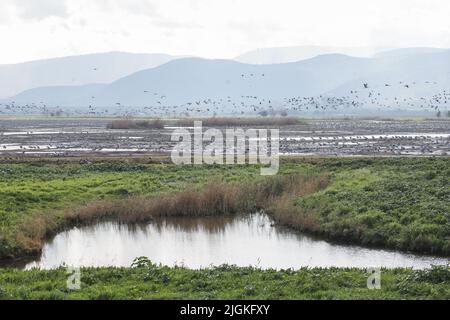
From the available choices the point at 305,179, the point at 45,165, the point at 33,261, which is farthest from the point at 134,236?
the point at 45,165

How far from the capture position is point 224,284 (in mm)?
17797

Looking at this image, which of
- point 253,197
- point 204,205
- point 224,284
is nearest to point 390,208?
point 253,197

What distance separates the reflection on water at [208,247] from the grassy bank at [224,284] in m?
5.36

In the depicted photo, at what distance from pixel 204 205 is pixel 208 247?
7.19 meters

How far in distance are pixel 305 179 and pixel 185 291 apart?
23.6 metres

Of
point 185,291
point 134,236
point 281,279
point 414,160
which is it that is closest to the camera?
point 185,291

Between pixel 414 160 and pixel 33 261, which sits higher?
pixel 414 160

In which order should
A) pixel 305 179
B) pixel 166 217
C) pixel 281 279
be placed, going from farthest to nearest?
pixel 305 179 < pixel 166 217 < pixel 281 279

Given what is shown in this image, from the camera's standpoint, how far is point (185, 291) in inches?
680

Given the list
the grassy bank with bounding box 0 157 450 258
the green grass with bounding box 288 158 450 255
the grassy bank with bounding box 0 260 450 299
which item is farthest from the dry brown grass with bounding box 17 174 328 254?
the grassy bank with bounding box 0 260 450 299

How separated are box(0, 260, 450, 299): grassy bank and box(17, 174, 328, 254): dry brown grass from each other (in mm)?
12681

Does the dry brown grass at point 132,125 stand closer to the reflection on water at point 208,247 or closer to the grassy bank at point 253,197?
the grassy bank at point 253,197
